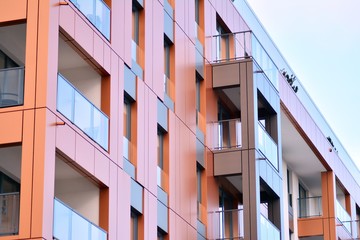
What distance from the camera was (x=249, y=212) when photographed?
4188 cm

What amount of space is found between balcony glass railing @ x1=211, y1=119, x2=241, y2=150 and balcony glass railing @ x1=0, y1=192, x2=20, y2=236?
46.6 feet

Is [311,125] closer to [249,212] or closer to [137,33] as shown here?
[249,212]

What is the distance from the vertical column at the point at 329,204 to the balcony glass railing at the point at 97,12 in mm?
26468

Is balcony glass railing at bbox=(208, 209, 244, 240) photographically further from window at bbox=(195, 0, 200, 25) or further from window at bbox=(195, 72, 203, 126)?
window at bbox=(195, 0, 200, 25)

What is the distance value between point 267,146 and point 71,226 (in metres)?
15.1

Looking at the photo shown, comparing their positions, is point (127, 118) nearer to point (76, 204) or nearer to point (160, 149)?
point (160, 149)

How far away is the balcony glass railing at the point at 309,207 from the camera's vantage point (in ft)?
195

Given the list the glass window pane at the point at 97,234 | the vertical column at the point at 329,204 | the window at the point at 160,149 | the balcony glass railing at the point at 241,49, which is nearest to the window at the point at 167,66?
the window at the point at 160,149

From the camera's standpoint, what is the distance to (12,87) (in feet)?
102

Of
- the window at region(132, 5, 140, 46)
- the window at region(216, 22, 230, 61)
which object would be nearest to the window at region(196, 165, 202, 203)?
the window at region(216, 22, 230, 61)

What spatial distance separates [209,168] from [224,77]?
3.37m

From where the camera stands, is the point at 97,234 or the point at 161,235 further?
the point at 161,235

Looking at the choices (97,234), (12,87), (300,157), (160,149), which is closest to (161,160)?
(160,149)

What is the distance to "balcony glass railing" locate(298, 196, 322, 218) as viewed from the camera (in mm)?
59562
